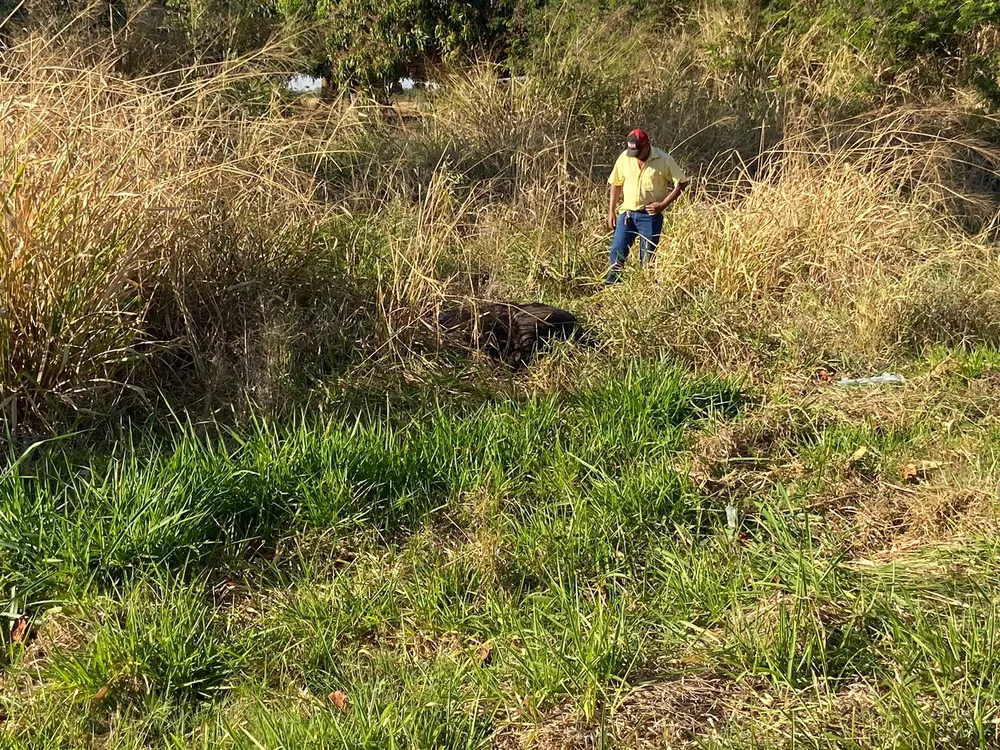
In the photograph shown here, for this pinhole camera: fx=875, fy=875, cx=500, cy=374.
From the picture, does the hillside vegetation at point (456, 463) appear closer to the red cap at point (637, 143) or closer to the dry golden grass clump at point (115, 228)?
the dry golden grass clump at point (115, 228)

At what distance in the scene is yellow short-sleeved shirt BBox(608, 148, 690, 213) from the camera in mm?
7086

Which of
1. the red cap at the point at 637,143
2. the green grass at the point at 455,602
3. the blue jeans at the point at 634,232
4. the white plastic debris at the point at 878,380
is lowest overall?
the blue jeans at the point at 634,232

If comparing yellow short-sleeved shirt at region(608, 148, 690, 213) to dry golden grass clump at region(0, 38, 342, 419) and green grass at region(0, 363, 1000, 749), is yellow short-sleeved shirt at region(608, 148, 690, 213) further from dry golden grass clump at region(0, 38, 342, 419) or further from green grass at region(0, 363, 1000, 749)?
green grass at region(0, 363, 1000, 749)

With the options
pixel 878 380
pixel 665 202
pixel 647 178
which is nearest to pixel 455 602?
pixel 878 380

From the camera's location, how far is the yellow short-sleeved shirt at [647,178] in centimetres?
709

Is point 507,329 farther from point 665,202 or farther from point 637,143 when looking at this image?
point 637,143

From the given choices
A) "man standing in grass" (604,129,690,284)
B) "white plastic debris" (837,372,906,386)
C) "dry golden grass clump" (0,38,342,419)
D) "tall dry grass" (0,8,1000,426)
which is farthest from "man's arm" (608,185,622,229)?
"white plastic debris" (837,372,906,386)

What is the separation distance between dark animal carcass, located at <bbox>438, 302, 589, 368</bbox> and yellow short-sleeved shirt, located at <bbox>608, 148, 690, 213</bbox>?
78.0 inches

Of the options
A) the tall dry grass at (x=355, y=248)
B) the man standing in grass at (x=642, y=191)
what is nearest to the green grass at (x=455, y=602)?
the tall dry grass at (x=355, y=248)

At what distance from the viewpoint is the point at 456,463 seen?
369 centimetres

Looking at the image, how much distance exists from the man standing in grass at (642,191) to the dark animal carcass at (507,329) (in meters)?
1.66

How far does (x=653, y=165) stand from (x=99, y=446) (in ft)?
15.9

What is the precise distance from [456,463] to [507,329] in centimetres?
183

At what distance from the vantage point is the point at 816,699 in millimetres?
2395
